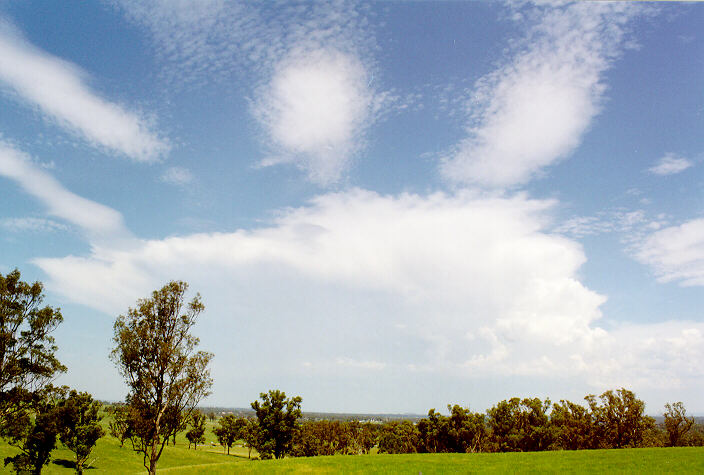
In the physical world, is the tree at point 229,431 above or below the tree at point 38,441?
below

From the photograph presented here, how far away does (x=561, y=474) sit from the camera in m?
28.7

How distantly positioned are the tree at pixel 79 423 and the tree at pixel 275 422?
27.1 meters

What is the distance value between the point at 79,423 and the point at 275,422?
32874 mm

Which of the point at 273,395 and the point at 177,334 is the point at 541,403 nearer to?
the point at 273,395

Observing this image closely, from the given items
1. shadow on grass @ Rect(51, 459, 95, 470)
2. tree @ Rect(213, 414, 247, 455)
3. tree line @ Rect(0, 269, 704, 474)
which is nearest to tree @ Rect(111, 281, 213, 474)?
tree line @ Rect(0, 269, 704, 474)

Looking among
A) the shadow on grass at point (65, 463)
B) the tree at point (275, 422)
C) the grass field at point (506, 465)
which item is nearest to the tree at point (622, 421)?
the grass field at point (506, 465)

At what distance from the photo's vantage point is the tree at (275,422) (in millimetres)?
69688

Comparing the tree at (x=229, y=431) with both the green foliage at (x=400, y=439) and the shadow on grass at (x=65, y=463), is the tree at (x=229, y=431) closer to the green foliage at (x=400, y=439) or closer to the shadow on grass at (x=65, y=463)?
the green foliage at (x=400, y=439)

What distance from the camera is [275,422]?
6962cm

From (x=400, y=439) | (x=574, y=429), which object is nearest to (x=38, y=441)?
(x=400, y=439)

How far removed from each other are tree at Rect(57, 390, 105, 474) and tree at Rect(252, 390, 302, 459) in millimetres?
27060

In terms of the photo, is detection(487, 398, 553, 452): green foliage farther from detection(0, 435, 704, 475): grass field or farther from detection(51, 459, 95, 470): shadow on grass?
detection(51, 459, 95, 470): shadow on grass

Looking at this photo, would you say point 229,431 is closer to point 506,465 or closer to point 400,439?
point 400,439

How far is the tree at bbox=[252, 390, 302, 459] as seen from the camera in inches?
2744
